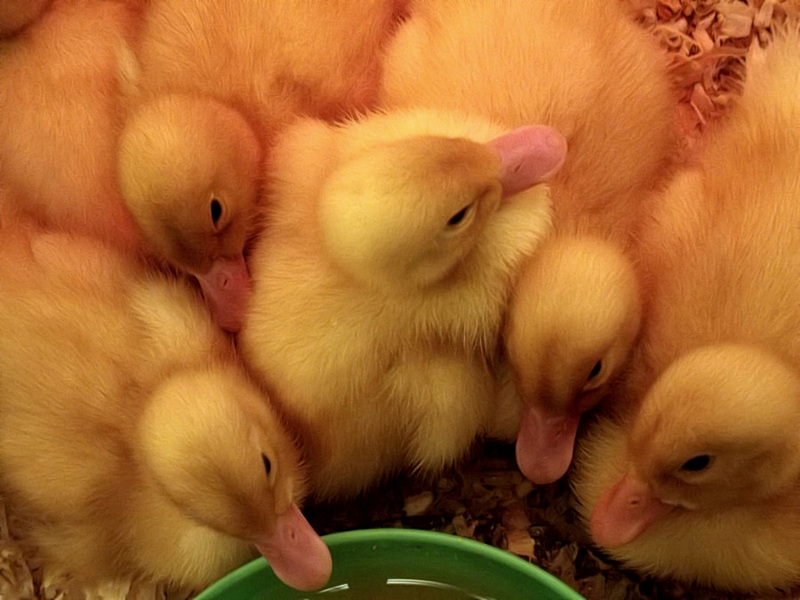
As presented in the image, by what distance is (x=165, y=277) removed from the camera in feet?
5.76

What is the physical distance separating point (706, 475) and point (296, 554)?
686 mm

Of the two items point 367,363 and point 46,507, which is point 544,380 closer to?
point 367,363

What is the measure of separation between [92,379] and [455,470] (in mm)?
765

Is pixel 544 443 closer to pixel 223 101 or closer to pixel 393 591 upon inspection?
pixel 393 591

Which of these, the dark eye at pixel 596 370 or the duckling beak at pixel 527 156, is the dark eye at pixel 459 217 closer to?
the duckling beak at pixel 527 156

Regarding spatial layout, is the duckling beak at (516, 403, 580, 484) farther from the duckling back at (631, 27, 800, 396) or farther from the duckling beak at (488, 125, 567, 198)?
the duckling beak at (488, 125, 567, 198)

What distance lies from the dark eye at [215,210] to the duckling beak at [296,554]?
546 millimetres

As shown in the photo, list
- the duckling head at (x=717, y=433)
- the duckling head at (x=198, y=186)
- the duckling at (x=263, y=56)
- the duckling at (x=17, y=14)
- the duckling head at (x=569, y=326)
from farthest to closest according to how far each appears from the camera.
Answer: the duckling at (x=17, y=14), the duckling at (x=263, y=56), the duckling head at (x=198, y=186), the duckling head at (x=569, y=326), the duckling head at (x=717, y=433)

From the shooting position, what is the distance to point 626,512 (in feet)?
5.04

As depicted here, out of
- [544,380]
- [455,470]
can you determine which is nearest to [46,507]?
[455,470]

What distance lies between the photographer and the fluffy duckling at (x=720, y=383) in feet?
4.47

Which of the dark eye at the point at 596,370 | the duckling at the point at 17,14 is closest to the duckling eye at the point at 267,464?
the dark eye at the point at 596,370

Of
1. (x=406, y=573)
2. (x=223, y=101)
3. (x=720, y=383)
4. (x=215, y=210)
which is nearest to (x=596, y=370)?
(x=720, y=383)

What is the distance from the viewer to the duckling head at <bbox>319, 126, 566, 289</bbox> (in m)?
1.37
